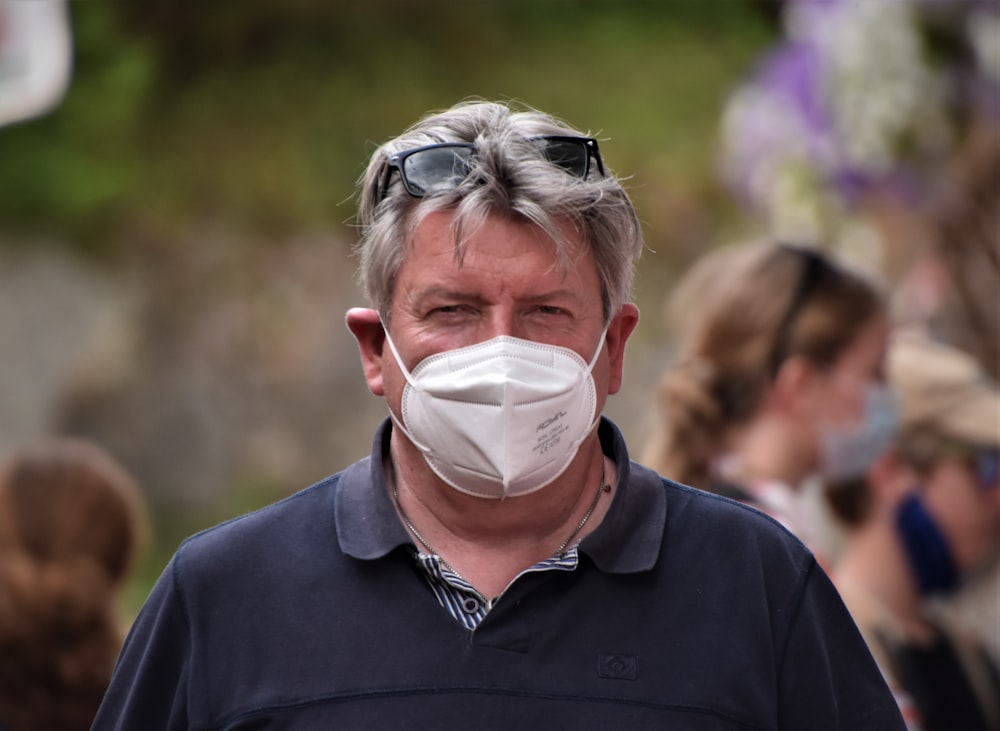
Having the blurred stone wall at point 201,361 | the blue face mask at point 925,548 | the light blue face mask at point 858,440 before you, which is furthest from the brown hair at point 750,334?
the blurred stone wall at point 201,361

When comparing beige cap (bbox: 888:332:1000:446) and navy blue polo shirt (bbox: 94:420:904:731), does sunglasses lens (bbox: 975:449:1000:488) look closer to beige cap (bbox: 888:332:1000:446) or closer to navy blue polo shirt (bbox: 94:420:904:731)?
beige cap (bbox: 888:332:1000:446)

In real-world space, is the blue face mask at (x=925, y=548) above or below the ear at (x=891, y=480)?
below

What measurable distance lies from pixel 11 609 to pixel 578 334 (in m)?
1.84

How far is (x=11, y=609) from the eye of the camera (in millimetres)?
3371

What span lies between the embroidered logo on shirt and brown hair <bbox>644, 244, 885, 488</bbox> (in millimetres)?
1472

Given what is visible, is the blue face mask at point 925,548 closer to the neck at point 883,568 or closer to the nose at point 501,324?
the neck at point 883,568

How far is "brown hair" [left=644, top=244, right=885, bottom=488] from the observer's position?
355 centimetres

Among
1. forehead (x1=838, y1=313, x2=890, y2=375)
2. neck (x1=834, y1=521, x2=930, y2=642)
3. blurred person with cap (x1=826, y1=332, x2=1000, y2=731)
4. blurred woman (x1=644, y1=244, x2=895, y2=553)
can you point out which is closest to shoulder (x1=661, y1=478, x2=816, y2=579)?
blurred woman (x1=644, y1=244, x2=895, y2=553)

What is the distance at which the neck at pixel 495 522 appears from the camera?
220 cm

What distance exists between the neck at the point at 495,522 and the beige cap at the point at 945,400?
2.53 m

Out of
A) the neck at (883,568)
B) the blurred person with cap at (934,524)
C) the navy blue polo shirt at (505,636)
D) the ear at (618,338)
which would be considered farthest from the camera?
the neck at (883,568)

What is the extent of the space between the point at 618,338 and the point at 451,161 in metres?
0.39

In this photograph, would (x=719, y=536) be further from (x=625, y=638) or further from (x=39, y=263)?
(x=39, y=263)

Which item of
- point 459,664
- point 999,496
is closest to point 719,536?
point 459,664
